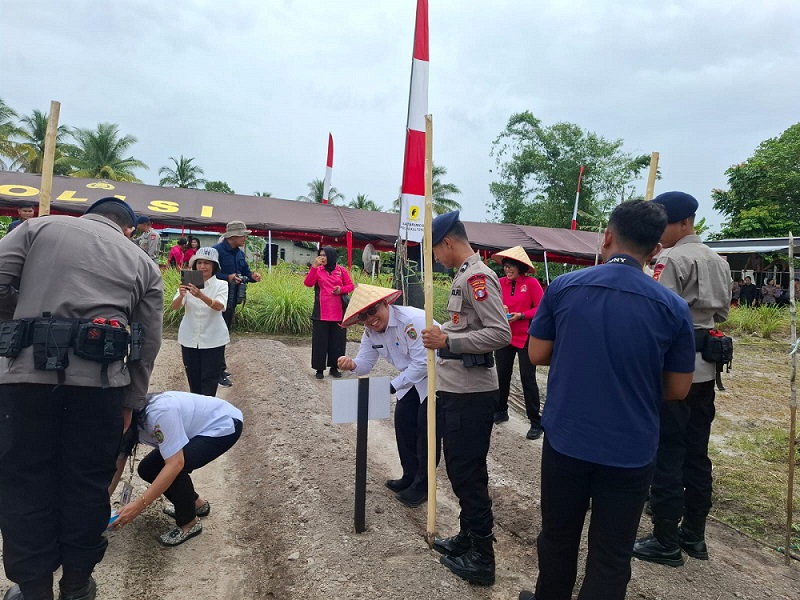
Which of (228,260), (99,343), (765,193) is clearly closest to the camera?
(99,343)

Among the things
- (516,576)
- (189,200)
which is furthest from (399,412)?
(189,200)

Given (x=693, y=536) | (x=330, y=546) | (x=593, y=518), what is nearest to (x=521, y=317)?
(x=693, y=536)

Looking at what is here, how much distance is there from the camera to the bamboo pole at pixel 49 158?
3.01 m

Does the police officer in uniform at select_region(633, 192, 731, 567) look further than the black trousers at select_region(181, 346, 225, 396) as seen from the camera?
No

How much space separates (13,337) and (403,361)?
219 centimetres

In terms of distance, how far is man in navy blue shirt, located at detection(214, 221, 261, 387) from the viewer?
651 centimetres

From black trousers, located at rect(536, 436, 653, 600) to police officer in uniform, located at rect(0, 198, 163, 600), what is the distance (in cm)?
200

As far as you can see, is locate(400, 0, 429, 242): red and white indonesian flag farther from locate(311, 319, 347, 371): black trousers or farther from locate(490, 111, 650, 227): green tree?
locate(490, 111, 650, 227): green tree

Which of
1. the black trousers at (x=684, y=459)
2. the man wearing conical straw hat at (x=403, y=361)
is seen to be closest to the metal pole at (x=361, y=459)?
the man wearing conical straw hat at (x=403, y=361)

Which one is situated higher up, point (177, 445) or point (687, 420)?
point (687, 420)

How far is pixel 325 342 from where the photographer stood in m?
7.44

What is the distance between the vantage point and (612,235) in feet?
7.38

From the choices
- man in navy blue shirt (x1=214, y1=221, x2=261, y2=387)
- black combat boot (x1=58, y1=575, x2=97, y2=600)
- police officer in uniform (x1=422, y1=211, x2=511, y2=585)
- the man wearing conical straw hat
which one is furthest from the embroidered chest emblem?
man in navy blue shirt (x1=214, y1=221, x2=261, y2=387)

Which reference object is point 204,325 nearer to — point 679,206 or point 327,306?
point 327,306
